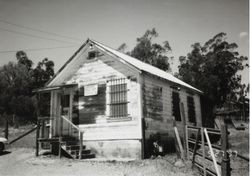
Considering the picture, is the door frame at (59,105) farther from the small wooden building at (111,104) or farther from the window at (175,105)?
the window at (175,105)

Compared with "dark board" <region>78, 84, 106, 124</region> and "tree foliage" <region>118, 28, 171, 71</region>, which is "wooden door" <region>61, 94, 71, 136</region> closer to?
"dark board" <region>78, 84, 106, 124</region>

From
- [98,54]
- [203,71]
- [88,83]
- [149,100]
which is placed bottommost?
[149,100]

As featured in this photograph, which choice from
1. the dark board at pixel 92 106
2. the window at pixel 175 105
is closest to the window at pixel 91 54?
the dark board at pixel 92 106

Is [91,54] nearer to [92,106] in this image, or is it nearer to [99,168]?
[92,106]

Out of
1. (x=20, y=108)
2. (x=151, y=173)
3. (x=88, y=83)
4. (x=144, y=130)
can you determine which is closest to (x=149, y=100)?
(x=144, y=130)

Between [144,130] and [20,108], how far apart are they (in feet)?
107

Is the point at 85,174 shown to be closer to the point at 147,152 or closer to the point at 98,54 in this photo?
the point at 147,152

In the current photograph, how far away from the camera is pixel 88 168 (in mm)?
8969

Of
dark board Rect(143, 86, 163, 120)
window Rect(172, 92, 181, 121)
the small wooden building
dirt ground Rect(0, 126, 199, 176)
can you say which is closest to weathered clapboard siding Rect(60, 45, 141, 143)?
the small wooden building

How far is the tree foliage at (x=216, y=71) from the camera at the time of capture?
29.9 meters

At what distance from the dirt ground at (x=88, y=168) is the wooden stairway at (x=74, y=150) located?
0.65m

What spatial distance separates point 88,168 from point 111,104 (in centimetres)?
378

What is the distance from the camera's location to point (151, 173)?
805 centimetres

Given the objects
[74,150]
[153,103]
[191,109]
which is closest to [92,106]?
[74,150]
